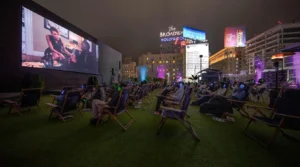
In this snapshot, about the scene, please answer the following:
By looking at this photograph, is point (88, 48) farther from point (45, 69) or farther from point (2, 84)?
point (2, 84)

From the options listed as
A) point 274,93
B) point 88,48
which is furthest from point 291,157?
point 88,48

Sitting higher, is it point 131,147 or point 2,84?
point 2,84

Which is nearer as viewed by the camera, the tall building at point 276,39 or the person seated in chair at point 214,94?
the person seated in chair at point 214,94

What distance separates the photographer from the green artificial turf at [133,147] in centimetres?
228

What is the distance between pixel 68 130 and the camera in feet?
12.0

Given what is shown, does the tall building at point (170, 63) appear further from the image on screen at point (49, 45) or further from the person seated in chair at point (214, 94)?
the person seated in chair at point (214, 94)

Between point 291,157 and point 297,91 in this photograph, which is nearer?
point 291,157

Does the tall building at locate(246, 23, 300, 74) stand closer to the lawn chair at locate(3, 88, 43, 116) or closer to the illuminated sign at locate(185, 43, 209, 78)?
the illuminated sign at locate(185, 43, 209, 78)

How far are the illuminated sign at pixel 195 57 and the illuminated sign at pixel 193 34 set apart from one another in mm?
6858

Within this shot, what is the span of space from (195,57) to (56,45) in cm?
5587

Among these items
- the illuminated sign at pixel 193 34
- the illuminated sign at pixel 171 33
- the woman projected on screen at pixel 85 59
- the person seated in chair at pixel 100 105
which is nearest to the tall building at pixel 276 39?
the illuminated sign at pixel 193 34

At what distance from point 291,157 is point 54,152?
15.0 ft

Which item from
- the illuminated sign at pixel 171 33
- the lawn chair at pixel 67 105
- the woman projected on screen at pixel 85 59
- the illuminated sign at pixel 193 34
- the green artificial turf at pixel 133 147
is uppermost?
the illuminated sign at pixel 171 33

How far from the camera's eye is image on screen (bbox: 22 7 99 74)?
10055 millimetres
